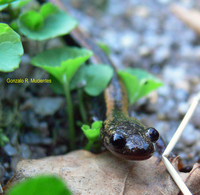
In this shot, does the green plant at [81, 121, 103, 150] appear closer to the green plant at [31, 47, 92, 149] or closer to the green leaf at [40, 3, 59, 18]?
the green plant at [31, 47, 92, 149]

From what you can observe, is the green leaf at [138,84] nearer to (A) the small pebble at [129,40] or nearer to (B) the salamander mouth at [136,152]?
(B) the salamander mouth at [136,152]

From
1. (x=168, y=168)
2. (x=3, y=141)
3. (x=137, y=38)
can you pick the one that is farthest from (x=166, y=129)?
(x=137, y=38)

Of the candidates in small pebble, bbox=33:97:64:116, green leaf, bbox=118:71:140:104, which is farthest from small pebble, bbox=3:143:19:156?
green leaf, bbox=118:71:140:104

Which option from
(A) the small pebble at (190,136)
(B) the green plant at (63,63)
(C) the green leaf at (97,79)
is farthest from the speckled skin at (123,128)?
(A) the small pebble at (190,136)

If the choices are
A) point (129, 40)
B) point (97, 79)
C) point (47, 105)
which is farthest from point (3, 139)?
point (129, 40)

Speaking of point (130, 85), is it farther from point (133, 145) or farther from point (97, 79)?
point (133, 145)

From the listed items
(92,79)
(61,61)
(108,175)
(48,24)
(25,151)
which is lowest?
(25,151)

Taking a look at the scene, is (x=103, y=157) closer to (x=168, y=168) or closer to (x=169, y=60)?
(x=168, y=168)
